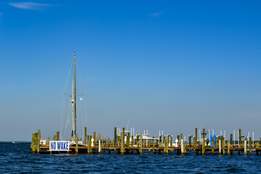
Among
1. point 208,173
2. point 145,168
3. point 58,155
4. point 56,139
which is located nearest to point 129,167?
point 145,168

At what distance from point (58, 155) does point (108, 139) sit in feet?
45.7

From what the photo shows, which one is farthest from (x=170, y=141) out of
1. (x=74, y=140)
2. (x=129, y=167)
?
(x=129, y=167)

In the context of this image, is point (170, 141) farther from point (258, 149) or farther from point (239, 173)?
point (239, 173)

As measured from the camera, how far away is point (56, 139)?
96688 millimetres

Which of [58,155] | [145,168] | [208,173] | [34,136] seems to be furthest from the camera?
[34,136]

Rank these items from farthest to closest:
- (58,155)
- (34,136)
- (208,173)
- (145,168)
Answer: (34,136)
(58,155)
(145,168)
(208,173)

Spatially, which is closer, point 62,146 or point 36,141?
point 62,146

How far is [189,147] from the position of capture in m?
98.2

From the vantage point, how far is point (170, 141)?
101562 millimetres

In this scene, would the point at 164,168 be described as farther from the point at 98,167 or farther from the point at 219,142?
the point at 219,142

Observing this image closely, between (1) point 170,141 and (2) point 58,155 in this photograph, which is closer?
(2) point 58,155

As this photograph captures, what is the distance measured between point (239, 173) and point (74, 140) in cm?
4042

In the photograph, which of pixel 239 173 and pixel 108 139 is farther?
pixel 108 139

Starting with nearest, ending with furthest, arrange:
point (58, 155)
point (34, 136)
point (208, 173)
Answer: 1. point (208, 173)
2. point (58, 155)
3. point (34, 136)
